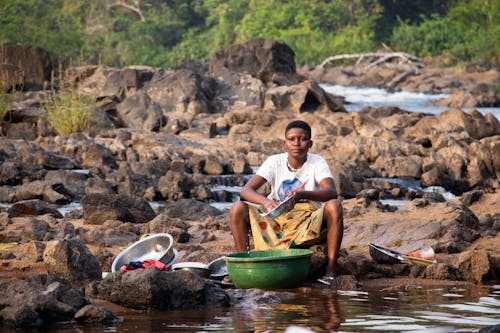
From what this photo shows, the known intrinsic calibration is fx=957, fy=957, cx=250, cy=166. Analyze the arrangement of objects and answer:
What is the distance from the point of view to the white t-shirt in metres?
7.55

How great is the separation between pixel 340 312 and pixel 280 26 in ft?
155

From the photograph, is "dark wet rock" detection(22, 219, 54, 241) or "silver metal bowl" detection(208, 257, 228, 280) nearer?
"silver metal bowl" detection(208, 257, 228, 280)

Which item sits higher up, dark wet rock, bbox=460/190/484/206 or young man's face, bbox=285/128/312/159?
young man's face, bbox=285/128/312/159

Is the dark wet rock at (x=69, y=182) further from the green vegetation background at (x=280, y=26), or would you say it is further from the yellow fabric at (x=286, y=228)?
the green vegetation background at (x=280, y=26)

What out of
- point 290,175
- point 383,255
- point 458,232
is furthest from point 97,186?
point 290,175

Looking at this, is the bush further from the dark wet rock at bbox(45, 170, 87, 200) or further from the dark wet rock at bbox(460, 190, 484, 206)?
the dark wet rock at bbox(460, 190, 484, 206)

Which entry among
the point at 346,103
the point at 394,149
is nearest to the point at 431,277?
the point at 394,149

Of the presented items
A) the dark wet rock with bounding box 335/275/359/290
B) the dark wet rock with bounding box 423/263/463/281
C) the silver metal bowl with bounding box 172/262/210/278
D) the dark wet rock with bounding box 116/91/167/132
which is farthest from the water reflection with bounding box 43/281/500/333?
the dark wet rock with bounding box 116/91/167/132

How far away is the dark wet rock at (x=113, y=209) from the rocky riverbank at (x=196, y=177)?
17 mm

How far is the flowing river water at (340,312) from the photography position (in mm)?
6027

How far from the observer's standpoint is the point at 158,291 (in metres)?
6.48

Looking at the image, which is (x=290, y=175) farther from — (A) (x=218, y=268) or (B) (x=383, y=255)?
(B) (x=383, y=255)

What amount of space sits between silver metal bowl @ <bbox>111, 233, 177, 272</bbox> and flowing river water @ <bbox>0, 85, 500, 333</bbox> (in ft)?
1.90

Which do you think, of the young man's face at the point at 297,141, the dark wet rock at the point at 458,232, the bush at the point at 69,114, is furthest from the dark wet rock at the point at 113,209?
the bush at the point at 69,114
